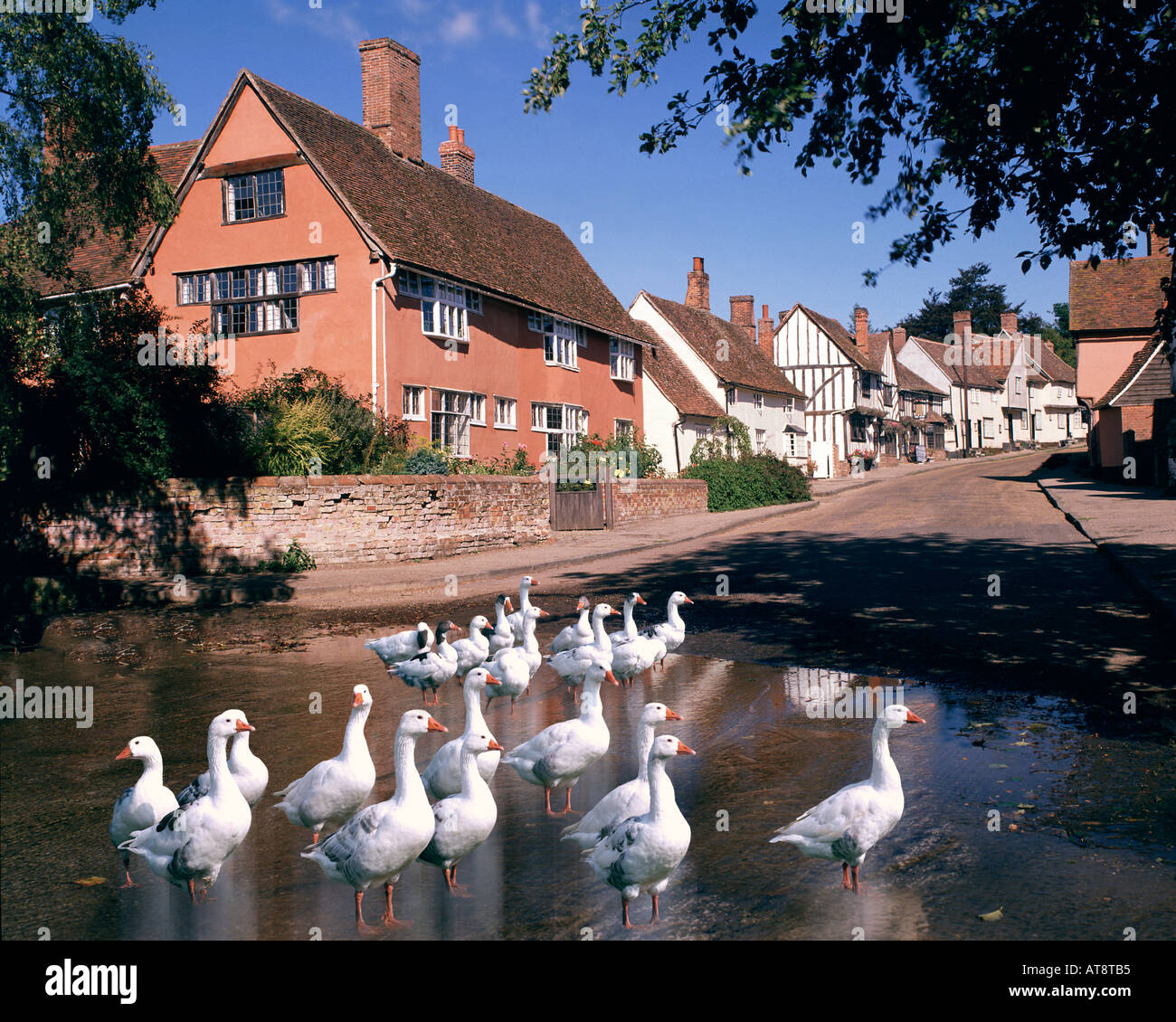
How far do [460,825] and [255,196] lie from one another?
26.6 m

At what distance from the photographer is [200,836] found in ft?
15.4

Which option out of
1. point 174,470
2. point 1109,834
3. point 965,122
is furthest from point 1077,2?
point 174,470

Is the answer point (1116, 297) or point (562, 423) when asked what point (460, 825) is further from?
point (1116, 297)

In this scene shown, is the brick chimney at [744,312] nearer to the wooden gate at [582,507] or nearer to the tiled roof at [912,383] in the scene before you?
the tiled roof at [912,383]

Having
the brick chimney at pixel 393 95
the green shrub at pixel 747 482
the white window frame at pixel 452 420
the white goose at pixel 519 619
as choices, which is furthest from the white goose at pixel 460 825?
the green shrub at pixel 747 482

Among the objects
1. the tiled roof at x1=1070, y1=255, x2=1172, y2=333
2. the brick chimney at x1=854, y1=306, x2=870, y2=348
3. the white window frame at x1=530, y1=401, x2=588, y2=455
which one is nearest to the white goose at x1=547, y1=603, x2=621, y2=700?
the white window frame at x1=530, y1=401, x2=588, y2=455

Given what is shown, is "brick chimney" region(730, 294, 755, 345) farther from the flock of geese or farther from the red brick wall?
the flock of geese

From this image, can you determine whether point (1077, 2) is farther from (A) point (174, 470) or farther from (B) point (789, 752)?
(A) point (174, 470)

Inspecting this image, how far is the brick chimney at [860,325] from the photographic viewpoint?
72.6 meters

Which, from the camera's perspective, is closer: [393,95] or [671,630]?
[671,630]

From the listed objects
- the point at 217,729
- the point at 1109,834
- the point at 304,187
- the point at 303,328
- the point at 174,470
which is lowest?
the point at 1109,834

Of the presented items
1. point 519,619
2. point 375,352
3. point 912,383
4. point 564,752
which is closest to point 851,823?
point 564,752

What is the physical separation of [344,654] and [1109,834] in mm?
8400

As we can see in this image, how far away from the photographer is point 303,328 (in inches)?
1052
